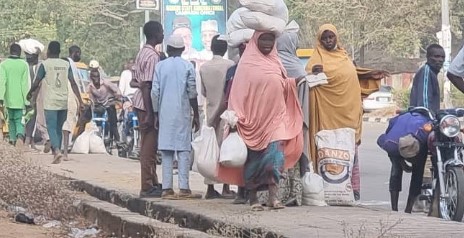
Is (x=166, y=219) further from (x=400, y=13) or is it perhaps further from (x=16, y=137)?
(x=400, y=13)

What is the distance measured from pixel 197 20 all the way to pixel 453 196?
1088 cm

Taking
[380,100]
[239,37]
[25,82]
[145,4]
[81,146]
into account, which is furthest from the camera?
[380,100]

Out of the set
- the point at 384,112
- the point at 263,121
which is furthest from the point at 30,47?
the point at 384,112

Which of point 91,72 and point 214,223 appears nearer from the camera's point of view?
point 214,223

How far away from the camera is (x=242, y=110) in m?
8.56

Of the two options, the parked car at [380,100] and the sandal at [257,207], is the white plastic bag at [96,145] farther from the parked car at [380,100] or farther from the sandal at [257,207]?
the parked car at [380,100]

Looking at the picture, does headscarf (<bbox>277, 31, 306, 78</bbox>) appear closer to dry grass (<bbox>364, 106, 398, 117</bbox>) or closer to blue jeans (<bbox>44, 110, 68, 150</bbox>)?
blue jeans (<bbox>44, 110, 68, 150</bbox>)

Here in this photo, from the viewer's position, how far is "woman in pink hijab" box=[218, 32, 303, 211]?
845 centimetres

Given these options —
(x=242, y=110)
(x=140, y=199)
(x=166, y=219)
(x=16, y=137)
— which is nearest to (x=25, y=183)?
(x=140, y=199)

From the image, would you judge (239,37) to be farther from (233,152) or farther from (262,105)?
(233,152)

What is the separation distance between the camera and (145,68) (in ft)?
33.3

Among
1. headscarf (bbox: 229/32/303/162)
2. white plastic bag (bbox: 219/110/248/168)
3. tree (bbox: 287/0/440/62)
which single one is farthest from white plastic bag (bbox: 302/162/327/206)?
tree (bbox: 287/0/440/62)

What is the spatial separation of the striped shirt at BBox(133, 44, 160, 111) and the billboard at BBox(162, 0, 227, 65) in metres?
8.65

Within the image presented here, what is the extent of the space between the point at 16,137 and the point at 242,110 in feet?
29.1
